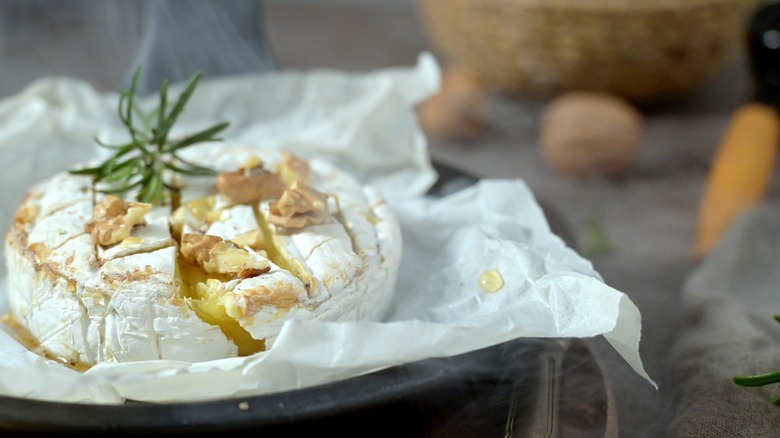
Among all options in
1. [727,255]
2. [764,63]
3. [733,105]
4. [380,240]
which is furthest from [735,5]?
[380,240]

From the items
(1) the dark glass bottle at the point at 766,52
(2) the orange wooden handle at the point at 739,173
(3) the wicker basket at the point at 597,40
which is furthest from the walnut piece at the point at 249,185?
(1) the dark glass bottle at the point at 766,52

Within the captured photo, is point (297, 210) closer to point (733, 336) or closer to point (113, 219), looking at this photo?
point (113, 219)

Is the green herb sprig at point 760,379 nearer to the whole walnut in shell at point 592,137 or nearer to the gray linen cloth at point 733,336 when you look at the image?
the gray linen cloth at point 733,336

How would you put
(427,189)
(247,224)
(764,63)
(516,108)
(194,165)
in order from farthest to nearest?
(516,108), (764,63), (427,189), (194,165), (247,224)

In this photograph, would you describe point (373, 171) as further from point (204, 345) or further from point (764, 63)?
point (764, 63)

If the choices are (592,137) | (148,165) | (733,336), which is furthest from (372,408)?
(592,137)
